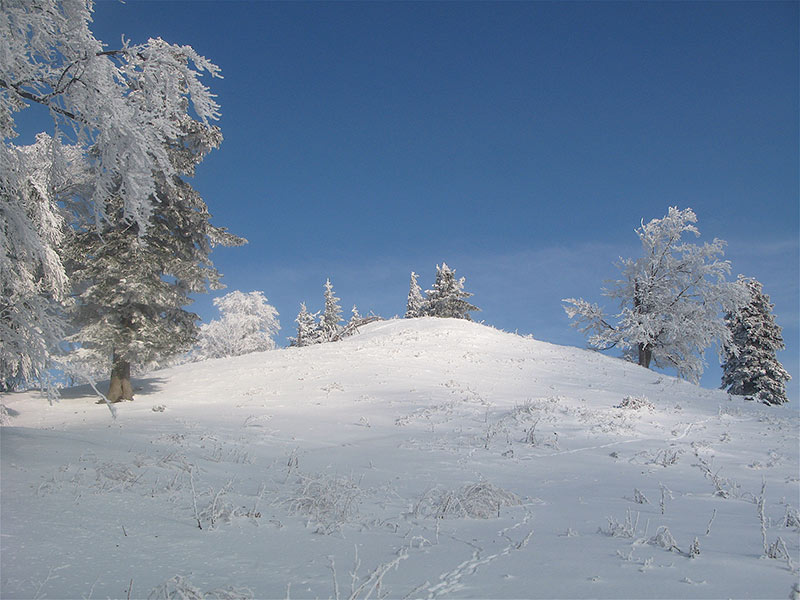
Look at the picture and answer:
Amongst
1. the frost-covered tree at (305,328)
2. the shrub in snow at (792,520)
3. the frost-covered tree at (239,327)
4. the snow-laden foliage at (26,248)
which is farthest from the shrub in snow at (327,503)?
the frost-covered tree at (305,328)

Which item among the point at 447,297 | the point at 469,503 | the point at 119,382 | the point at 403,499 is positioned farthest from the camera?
the point at 447,297

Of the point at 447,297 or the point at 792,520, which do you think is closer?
the point at 792,520

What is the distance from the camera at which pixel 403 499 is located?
20.3 feet

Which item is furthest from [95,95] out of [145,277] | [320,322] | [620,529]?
[320,322]

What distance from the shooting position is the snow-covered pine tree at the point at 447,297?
193 ft

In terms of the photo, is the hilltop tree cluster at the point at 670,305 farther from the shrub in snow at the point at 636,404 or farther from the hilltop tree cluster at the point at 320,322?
the hilltop tree cluster at the point at 320,322

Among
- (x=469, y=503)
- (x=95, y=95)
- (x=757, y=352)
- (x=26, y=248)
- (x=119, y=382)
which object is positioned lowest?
(x=469, y=503)

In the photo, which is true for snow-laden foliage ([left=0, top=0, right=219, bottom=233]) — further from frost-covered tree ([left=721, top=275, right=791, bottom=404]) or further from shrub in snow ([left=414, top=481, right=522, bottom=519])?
frost-covered tree ([left=721, top=275, right=791, bottom=404])

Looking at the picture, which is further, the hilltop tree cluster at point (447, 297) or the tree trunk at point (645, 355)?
the hilltop tree cluster at point (447, 297)

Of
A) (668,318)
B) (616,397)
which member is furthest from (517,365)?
(668,318)

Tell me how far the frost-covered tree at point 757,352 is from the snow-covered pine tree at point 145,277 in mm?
34263

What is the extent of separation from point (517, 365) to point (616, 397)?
251 inches

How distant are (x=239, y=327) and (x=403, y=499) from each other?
4943 centimetres

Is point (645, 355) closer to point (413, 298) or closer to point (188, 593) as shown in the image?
point (188, 593)
